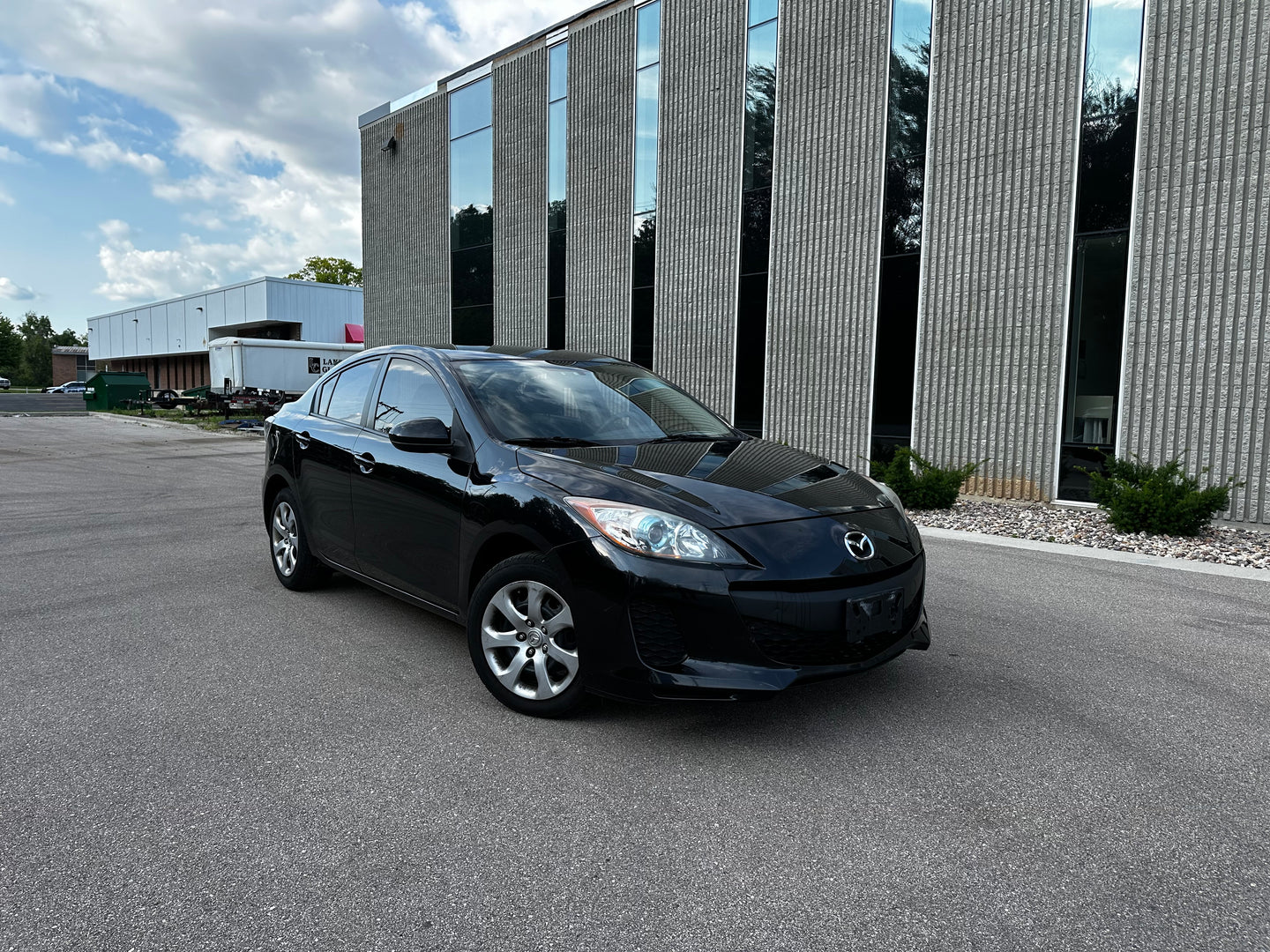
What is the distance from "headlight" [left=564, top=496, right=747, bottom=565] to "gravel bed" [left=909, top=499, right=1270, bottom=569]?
614 centimetres

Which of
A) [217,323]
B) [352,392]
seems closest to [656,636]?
[352,392]

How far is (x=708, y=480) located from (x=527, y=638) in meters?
1.02

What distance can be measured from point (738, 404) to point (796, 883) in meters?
Answer: 12.1

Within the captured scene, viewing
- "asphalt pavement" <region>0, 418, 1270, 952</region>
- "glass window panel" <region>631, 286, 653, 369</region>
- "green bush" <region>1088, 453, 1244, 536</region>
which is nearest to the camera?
"asphalt pavement" <region>0, 418, 1270, 952</region>

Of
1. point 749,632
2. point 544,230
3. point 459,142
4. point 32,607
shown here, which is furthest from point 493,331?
point 749,632

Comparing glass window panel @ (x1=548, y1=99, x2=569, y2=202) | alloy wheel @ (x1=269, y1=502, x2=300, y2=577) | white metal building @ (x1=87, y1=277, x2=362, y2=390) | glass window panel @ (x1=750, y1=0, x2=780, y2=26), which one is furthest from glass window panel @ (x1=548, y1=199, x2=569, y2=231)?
white metal building @ (x1=87, y1=277, x2=362, y2=390)

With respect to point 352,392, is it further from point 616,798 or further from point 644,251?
point 644,251

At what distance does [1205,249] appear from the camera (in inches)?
372

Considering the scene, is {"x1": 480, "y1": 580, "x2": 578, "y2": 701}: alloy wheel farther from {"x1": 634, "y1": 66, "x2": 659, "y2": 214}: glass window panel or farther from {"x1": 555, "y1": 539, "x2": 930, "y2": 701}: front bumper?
{"x1": 634, "y1": 66, "x2": 659, "y2": 214}: glass window panel

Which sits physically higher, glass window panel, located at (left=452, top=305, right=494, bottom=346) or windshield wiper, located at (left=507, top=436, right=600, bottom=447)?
glass window panel, located at (left=452, top=305, right=494, bottom=346)

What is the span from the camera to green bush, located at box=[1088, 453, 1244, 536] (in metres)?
7.89

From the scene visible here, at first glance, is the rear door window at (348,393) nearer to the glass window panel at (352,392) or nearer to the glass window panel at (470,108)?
the glass window panel at (352,392)

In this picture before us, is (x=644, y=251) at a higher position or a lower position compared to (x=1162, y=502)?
higher

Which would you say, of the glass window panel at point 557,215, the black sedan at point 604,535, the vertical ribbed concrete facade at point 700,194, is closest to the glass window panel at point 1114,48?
the vertical ribbed concrete facade at point 700,194
